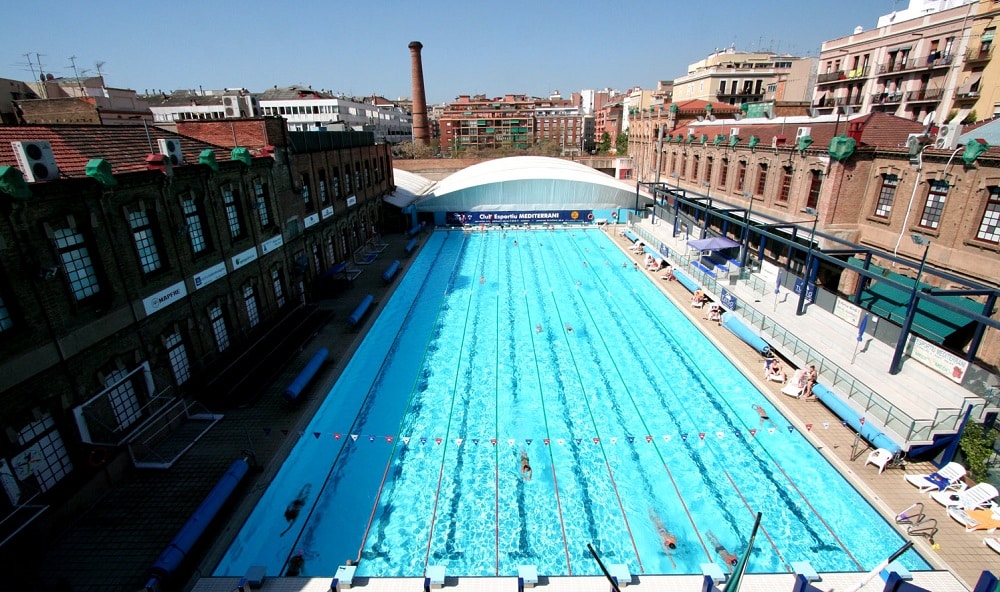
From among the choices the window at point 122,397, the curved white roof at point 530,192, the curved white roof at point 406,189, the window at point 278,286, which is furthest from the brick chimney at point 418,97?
the window at point 122,397

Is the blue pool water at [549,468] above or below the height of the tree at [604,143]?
below

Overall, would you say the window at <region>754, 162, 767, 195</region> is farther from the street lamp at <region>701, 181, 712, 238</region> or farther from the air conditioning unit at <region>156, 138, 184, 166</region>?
the air conditioning unit at <region>156, 138, 184, 166</region>

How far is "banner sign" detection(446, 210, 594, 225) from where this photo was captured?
40719mm

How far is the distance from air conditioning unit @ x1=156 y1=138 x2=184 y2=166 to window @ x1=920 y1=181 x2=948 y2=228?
2655cm

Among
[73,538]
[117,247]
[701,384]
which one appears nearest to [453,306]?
[701,384]

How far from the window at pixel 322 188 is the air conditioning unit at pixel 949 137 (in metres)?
27.4

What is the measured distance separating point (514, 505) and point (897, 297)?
17504mm

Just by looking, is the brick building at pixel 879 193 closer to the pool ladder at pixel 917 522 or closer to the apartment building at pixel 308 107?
the pool ladder at pixel 917 522

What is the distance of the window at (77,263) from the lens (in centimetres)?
1095

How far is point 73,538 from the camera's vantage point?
33.9 ft

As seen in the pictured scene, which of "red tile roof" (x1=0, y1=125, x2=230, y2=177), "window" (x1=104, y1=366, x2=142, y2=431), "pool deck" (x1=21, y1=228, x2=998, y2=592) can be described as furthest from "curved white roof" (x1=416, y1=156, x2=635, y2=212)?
"window" (x1=104, y1=366, x2=142, y2=431)

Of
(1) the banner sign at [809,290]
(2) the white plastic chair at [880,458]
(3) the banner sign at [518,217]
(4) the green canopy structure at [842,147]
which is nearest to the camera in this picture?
(2) the white plastic chair at [880,458]

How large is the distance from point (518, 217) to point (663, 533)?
32.6 m

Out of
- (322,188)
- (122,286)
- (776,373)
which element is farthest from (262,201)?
(776,373)
